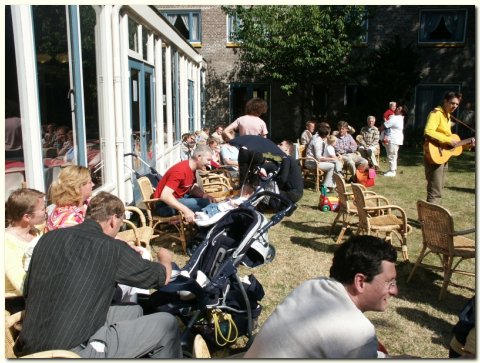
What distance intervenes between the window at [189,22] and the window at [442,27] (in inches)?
370

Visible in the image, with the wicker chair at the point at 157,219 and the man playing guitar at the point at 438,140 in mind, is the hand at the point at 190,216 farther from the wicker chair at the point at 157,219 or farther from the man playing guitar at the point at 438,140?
the man playing guitar at the point at 438,140

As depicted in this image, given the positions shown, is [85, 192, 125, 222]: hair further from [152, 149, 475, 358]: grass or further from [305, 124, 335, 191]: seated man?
[305, 124, 335, 191]: seated man

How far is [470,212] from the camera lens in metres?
7.93

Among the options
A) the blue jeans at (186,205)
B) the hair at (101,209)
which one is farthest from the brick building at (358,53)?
the hair at (101,209)

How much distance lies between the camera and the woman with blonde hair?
12.0 ft

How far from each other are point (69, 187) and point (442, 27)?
1997cm

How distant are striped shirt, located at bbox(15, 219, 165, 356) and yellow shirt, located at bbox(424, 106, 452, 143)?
5.36m

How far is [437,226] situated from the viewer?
14.7 ft

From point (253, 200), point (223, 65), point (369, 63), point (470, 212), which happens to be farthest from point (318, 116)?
point (253, 200)

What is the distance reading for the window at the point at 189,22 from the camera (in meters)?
20.0

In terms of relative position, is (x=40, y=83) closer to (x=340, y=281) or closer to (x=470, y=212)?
(x=340, y=281)

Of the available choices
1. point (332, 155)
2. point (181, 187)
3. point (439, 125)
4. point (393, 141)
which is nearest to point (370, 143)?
point (393, 141)

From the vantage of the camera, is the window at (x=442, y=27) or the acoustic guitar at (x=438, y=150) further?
the window at (x=442, y=27)

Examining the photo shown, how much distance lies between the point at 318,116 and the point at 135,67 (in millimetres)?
13848
